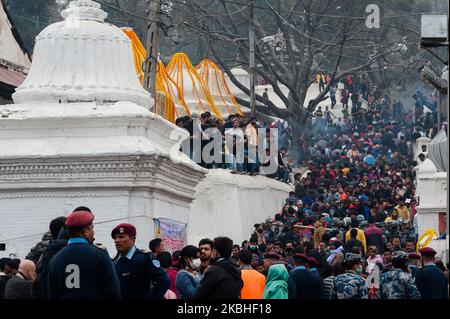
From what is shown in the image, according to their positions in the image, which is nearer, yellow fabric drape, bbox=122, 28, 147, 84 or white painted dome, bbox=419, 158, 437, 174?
white painted dome, bbox=419, 158, 437, 174

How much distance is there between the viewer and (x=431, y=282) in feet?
57.6

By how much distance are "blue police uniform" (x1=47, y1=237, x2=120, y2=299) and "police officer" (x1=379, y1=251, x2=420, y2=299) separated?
17.5 feet

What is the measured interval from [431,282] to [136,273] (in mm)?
4366

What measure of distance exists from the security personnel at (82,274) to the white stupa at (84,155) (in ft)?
27.0

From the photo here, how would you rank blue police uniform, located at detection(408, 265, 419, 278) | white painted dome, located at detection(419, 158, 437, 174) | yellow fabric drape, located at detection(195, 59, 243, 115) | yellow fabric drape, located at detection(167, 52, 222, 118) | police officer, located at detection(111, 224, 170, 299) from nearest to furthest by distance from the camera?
police officer, located at detection(111, 224, 170, 299), blue police uniform, located at detection(408, 265, 419, 278), white painted dome, located at detection(419, 158, 437, 174), yellow fabric drape, located at detection(167, 52, 222, 118), yellow fabric drape, located at detection(195, 59, 243, 115)

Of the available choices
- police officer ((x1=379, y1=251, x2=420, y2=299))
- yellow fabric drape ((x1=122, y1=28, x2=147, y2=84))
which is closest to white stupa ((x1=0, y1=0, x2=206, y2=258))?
police officer ((x1=379, y1=251, x2=420, y2=299))

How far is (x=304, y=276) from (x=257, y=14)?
52946 millimetres

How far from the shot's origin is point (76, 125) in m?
21.7

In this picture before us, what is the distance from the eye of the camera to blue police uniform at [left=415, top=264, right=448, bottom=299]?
1745cm

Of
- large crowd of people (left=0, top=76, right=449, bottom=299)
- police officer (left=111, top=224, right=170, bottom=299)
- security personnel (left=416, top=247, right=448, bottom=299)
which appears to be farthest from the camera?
security personnel (left=416, top=247, right=448, bottom=299)

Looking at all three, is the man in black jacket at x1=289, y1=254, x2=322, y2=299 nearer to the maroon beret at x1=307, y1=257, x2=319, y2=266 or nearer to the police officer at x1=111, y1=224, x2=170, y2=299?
the maroon beret at x1=307, y1=257, x2=319, y2=266

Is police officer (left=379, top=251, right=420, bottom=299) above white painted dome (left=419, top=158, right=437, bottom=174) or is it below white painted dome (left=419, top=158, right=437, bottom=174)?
below

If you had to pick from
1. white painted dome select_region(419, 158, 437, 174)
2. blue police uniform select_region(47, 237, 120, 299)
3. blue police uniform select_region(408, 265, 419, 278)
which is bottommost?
blue police uniform select_region(47, 237, 120, 299)
